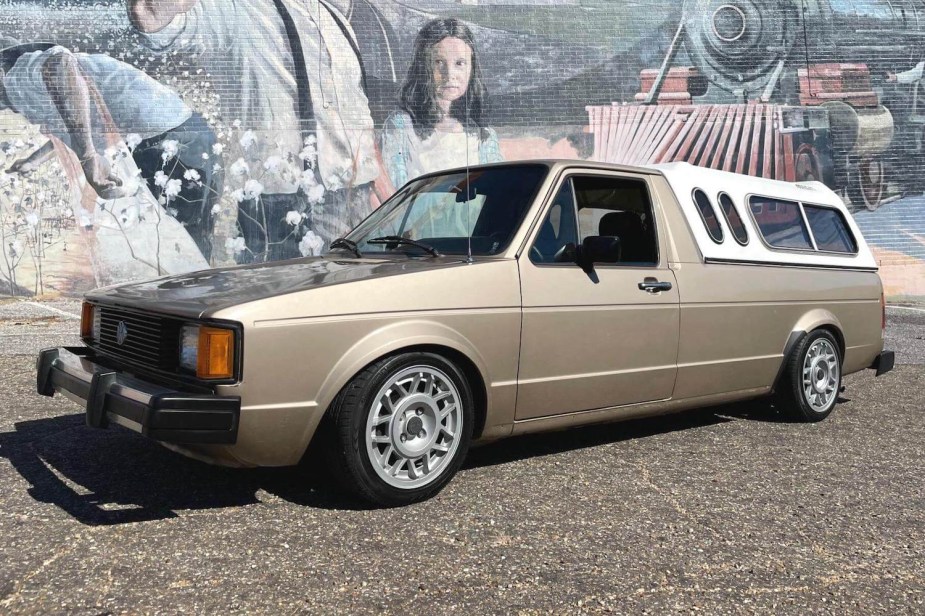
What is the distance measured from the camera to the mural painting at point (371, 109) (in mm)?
17750

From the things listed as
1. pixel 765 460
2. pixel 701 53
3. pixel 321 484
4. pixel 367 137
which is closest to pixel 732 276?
pixel 765 460

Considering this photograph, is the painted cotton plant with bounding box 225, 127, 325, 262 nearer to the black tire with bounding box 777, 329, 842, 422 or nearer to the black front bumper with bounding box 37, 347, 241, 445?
the black tire with bounding box 777, 329, 842, 422

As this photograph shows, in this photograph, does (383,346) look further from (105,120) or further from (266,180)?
(105,120)

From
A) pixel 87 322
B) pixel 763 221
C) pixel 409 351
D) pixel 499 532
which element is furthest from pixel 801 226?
pixel 87 322

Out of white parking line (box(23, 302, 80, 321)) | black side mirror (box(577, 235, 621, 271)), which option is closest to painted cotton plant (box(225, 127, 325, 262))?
white parking line (box(23, 302, 80, 321))

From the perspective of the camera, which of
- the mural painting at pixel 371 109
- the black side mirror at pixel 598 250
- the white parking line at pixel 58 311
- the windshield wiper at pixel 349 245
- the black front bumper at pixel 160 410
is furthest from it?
the mural painting at pixel 371 109

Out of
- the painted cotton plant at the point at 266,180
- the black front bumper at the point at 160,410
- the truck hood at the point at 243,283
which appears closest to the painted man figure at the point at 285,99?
the painted cotton plant at the point at 266,180

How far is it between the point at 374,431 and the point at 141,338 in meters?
1.13

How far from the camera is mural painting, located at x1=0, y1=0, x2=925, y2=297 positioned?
17750 mm

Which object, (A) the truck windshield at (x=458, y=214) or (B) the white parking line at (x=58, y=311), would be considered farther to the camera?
(B) the white parking line at (x=58, y=311)

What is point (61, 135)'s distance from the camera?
17797mm

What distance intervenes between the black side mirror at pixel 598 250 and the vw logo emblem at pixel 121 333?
2.29m

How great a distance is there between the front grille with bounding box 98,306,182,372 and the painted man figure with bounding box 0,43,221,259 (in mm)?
14599

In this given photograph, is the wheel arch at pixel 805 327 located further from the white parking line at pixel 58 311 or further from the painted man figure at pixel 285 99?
the painted man figure at pixel 285 99
